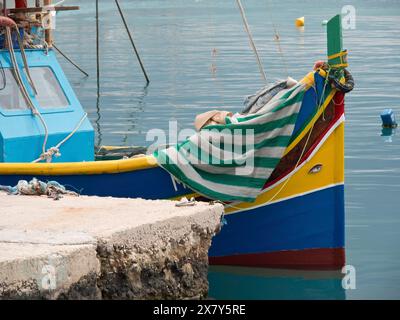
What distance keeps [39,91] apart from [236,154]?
8.21 ft

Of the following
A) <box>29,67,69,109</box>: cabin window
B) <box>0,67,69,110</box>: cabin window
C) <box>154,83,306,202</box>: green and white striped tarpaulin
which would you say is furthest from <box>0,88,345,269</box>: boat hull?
<box>29,67,69,109</box>: cabin window

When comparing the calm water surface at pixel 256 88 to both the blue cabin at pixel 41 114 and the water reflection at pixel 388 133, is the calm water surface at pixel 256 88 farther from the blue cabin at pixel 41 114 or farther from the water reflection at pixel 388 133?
the blue cabin at pixel 41 114

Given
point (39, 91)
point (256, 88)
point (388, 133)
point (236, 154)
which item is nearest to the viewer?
point (236, 154)

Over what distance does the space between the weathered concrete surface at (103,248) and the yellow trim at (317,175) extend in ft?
5.26

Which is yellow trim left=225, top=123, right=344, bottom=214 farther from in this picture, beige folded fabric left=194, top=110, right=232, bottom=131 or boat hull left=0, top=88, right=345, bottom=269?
beige folded fabric left=194, top=110, right=232, bottom=131

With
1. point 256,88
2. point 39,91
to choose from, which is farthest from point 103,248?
point 256,88

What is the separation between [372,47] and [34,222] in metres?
29.8

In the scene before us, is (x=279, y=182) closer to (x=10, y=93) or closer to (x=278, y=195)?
(x=278, y=195)

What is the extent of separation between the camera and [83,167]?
9742 millimetres

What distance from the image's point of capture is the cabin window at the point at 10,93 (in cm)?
1080

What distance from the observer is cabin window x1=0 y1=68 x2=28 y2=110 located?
35.4 feet

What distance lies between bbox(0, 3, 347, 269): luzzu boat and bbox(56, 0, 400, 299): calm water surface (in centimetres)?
26

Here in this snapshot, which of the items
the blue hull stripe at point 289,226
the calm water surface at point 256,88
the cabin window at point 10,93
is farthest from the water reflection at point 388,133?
the cabin window at point 10,93

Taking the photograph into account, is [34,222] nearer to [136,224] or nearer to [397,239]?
[136,224]
